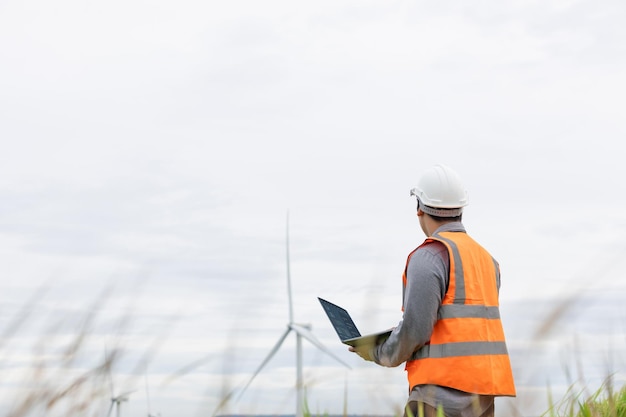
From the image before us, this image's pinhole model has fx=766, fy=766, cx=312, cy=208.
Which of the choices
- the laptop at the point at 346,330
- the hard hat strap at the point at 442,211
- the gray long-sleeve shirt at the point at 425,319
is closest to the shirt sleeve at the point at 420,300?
the gray long-sleeve shirt at the point at 425,319

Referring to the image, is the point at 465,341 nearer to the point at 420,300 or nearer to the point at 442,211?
the point at 420,300

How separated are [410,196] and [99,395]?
329cm

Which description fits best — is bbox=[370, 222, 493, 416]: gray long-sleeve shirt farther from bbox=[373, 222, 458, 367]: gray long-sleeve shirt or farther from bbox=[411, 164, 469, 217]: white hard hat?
bbox=[411, 164, 469, 217]: white hard hat

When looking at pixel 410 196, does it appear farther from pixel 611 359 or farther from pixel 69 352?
pixel 69 352

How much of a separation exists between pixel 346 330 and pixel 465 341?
3.27 feet

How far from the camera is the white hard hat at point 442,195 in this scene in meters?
6.81

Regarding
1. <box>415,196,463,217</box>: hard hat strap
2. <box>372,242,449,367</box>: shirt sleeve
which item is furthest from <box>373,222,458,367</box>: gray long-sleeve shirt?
<box>415,196,463,217</box>: hard hat strap

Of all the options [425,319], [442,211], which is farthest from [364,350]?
[442,211]

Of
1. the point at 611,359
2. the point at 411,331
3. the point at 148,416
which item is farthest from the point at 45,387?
the point at 611,359

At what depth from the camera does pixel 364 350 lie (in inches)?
256

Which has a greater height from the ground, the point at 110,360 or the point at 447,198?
the point at 447,198

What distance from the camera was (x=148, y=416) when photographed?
6312 mm

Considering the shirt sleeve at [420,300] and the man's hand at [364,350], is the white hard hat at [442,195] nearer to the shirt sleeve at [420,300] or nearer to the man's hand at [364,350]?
the shirt sleeve at [420,300]

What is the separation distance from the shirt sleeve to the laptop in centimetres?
10
